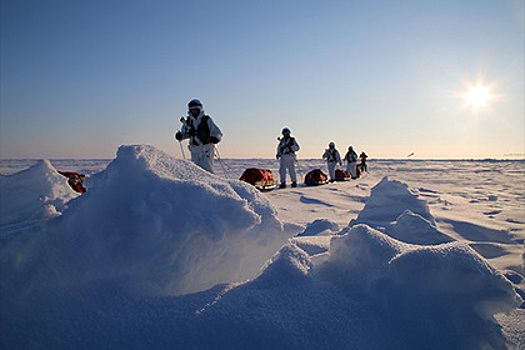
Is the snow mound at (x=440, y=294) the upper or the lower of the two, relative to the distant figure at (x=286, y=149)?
lower

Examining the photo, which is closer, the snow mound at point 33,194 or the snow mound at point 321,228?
the snow mound at point 33,194

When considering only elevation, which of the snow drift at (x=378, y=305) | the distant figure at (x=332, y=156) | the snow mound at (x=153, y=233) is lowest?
the snow drift at (x=378, y=305)

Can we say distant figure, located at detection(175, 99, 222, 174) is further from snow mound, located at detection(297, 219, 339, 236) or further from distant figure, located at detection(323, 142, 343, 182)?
distant figure, located at detection(323, 142, 343, 182)

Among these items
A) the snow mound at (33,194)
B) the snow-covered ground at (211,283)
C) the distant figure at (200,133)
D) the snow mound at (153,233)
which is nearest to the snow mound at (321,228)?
the snow-covered ground at (211,283)

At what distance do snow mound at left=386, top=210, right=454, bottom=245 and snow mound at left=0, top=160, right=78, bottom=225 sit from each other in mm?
3015

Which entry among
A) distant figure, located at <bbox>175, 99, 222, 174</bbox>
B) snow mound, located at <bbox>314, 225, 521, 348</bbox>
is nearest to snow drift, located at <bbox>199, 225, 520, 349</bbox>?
snow mound, located at <bbox>314, 225, 521, 348</bbox>

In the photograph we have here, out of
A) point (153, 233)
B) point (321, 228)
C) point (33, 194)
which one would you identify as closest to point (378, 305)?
point (153, 233)

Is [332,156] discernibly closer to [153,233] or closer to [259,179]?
[259,179]

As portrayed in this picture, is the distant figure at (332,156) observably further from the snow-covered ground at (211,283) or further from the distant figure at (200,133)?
the snow-covered ground at (211,283)

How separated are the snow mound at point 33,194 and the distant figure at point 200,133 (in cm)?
365

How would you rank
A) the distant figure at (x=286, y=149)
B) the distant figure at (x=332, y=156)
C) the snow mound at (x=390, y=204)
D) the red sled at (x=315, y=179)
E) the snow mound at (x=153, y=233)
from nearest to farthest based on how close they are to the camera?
the snow mound at (x=153, y=233) < the snow mound at (x=390, y=204) < the distant figure at (x=286, y=149) < the red sled at (x=315, y=179) < the distant figure at (x=332, y=156)

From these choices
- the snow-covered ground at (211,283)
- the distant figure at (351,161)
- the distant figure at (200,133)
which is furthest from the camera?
the distant figure at (351,161)

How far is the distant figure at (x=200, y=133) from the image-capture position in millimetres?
5938

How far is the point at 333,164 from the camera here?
14.3m
